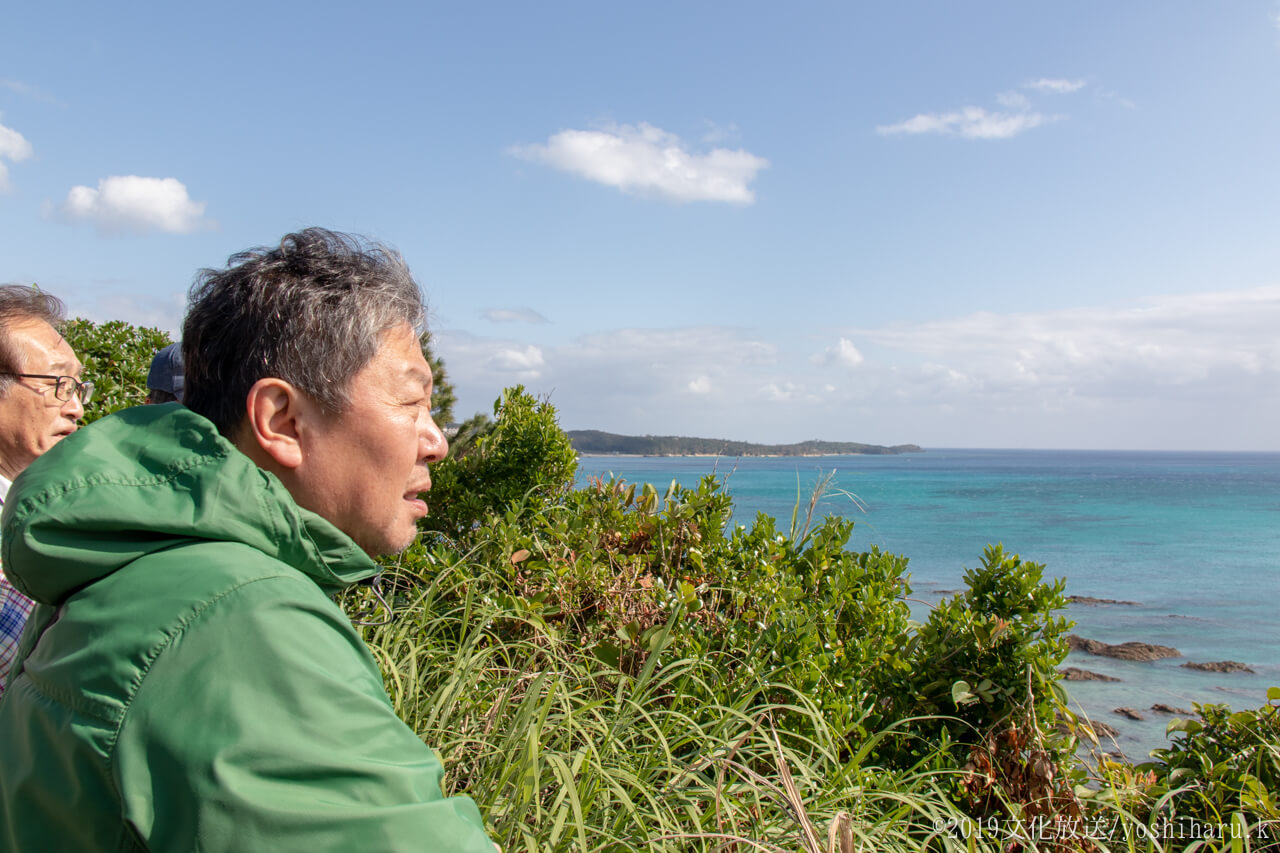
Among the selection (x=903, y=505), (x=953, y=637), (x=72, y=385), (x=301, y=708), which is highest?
(x=72, y=385)

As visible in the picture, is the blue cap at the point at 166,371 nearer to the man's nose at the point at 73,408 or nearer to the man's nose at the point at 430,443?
the man's nose at the point at 73,408

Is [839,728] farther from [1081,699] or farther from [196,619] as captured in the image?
[1081,699]

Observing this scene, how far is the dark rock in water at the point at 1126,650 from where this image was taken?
1357 centimetres

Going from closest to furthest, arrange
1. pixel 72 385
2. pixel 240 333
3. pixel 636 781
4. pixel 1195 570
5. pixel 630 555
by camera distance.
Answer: pixel 240 333, pixel 636 781, pixel 72 385, pixel 630 555, pixel 1195 570

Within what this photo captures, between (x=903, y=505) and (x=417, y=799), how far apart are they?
52970 mm

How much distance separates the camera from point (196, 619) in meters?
0.91

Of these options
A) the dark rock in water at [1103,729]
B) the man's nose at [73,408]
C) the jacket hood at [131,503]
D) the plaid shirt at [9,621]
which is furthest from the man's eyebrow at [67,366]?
the dark rock in water at [1103,729]

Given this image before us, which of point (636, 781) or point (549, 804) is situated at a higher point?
point (636, 781)

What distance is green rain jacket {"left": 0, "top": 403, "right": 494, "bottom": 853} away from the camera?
855 millimetres

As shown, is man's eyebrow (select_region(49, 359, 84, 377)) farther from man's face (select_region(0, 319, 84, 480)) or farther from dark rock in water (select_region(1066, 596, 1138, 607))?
dark rock in water (select_region(1066, 596, 1138, 607))

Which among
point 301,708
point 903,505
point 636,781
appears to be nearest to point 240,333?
point 301,708

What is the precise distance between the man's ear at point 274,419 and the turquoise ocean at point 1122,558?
2768mm

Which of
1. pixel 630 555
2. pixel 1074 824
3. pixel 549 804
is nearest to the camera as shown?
pixel 549 804

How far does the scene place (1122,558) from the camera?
1193 inches
